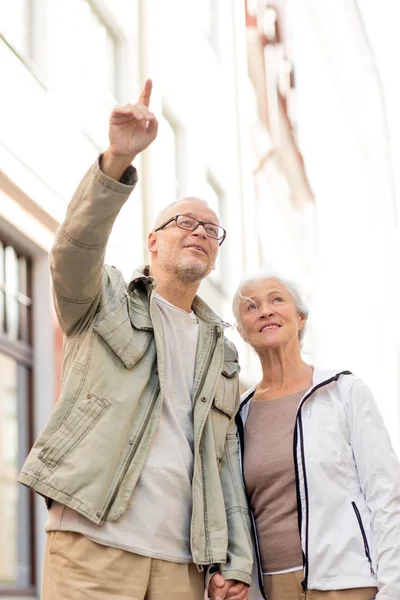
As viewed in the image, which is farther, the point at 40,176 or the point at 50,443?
the point at 40,176

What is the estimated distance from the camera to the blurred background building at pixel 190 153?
7.41m

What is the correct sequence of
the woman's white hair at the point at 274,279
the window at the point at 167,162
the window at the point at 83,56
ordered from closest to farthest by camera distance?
1. the woman's white hair at the point at 274,279
2. the window at the point at 83,56
3. the window at the point at 167,162

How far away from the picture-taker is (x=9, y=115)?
732 centimetres

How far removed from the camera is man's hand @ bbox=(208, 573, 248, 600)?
366 cm

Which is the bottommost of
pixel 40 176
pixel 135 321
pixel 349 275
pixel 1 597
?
pixel 1 597

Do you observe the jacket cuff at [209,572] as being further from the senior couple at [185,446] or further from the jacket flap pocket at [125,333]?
the jacket flap pocket at [125,333]

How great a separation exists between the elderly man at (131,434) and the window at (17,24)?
403 centimetres

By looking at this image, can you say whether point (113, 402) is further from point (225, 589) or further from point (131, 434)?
point (225, 589)

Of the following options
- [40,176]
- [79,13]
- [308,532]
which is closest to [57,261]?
[308,532]

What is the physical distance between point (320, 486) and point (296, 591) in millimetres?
386

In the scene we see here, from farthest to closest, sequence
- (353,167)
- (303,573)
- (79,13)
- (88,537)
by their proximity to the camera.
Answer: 1. (353,167)
2. (79,13)
3. (303,573)
4. (88,537)

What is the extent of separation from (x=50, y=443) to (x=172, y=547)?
1.78ft

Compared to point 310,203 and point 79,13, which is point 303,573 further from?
point 310,203

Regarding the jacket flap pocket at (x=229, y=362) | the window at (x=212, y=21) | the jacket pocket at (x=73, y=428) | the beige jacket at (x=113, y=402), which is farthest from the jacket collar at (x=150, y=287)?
the window at (x=212, y=21)
